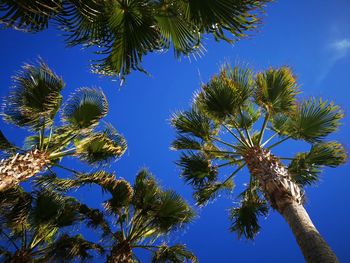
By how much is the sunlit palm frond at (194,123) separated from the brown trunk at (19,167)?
3.53m

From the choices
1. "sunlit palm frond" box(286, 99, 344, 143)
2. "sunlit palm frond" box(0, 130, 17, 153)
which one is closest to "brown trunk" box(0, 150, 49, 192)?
"sunlit palm frond" box(0, 130, 17, 153)

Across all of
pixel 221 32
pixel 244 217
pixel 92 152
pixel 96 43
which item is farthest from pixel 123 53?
pixel 244 217

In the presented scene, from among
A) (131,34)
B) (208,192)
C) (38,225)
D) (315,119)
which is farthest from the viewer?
(208,192)

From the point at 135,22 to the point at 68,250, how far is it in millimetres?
5855

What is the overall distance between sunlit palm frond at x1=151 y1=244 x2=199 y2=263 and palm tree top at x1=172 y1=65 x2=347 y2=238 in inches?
55.1

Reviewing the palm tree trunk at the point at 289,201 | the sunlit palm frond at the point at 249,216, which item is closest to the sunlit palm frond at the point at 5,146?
the palm tree trunk at the point at 289,201

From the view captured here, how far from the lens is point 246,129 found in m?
6.91

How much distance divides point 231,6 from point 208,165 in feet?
16.9

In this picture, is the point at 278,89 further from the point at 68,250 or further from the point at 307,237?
the point at 68,250

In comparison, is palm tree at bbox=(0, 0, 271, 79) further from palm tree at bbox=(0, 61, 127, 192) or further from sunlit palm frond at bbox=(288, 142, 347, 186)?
sunlit palm frond at bbox=(288, 142, 347, 186)

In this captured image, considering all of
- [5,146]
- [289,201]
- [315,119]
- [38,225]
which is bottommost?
[289,201]

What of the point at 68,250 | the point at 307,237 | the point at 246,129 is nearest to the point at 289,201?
the point at 307,237

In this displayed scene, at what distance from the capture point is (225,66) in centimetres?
661

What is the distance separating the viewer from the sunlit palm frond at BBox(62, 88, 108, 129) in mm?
6676
